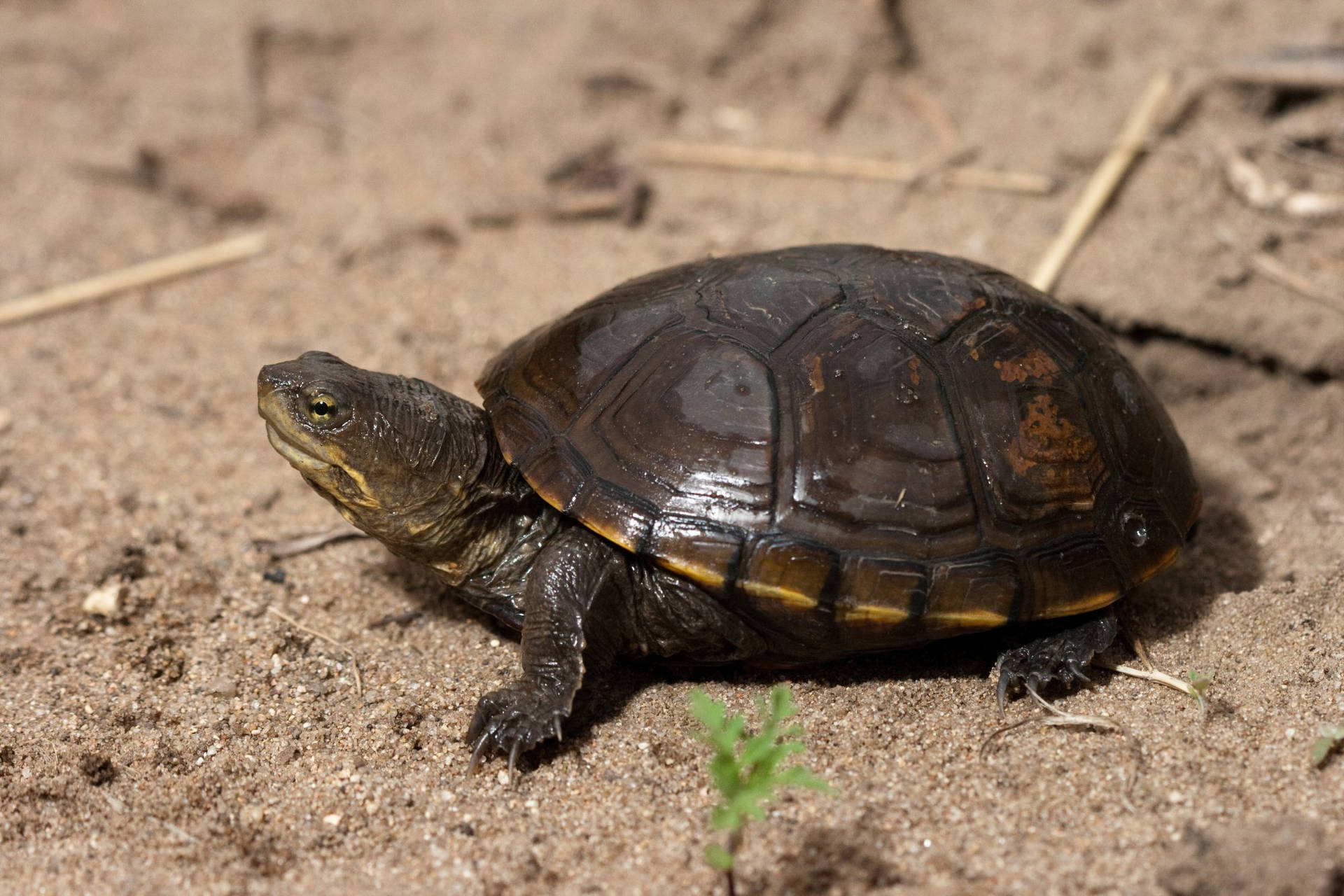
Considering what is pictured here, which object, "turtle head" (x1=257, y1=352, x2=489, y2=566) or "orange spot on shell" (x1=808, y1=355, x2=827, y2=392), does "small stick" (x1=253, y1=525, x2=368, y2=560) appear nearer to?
"turtle head" (x1=257, y1=352, x2=489, y2=566)

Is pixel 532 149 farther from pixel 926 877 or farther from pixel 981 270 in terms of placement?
pixel 926 877

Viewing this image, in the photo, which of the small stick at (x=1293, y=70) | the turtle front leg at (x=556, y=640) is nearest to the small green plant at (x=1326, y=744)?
the turtle front leg at (x=556, y=640)

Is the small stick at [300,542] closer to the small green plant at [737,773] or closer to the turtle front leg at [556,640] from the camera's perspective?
the turtle front leg at [556,640]

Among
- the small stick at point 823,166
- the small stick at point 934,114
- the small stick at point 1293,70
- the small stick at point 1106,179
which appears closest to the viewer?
the small stick at point 1106,179

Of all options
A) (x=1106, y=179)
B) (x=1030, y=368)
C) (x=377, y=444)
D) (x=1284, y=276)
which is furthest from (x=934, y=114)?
(x=377, y=444)

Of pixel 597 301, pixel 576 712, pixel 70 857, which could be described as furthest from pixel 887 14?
pixel 70 857

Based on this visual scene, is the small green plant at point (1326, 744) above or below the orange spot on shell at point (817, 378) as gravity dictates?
below

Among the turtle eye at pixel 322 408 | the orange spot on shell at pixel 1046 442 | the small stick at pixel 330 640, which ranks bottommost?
the small stick at pixel 330 640
